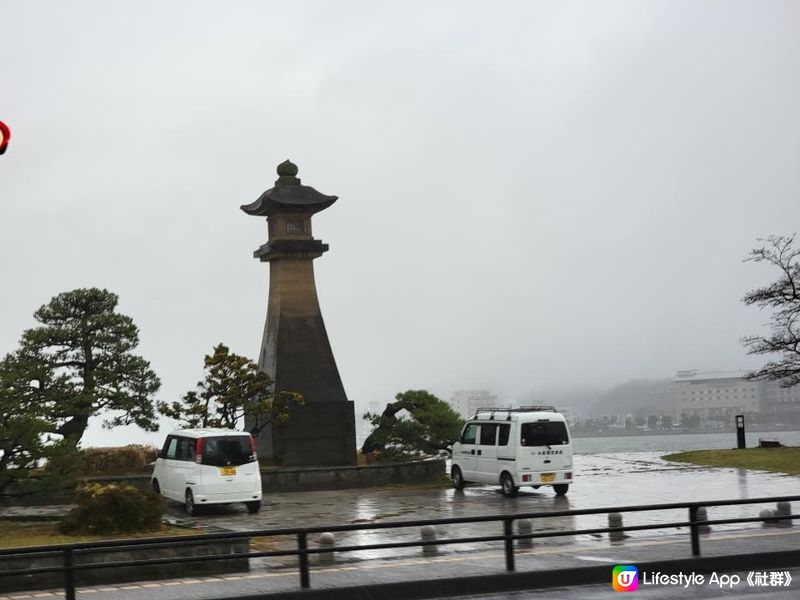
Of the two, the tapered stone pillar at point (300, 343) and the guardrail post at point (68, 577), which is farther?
the tapered stone pillar at point (300, 343)

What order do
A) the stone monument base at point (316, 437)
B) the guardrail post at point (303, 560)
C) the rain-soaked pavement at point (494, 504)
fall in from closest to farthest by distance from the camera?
the guardrail post at point (303, 560) < the rain-soaked pavement at point (494, 504) < the stone monument base at point (316, 437)

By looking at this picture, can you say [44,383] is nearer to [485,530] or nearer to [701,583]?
[485,530]

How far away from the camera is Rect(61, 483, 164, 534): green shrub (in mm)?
21000

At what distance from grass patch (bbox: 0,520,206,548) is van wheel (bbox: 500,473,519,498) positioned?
9731 mm

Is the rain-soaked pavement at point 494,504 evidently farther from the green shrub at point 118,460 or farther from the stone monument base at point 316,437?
the green shrub at point 118,460

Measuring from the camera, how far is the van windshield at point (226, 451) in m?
25.7

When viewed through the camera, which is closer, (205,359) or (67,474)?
(67,474)

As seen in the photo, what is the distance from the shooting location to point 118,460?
36.9m

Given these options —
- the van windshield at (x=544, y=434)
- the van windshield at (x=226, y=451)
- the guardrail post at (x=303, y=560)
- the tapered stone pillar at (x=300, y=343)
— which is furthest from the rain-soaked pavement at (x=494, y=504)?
the tapered stone pillar at (x=300, y=343)

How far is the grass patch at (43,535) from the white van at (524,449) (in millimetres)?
9777

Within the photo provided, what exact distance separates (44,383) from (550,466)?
15.3 m

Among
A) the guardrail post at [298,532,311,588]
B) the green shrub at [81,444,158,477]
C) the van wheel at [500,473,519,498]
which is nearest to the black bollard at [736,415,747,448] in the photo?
the van wheel at [500,473,519,498]

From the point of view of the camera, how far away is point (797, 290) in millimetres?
46719

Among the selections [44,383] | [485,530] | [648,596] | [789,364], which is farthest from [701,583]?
[789,364]
